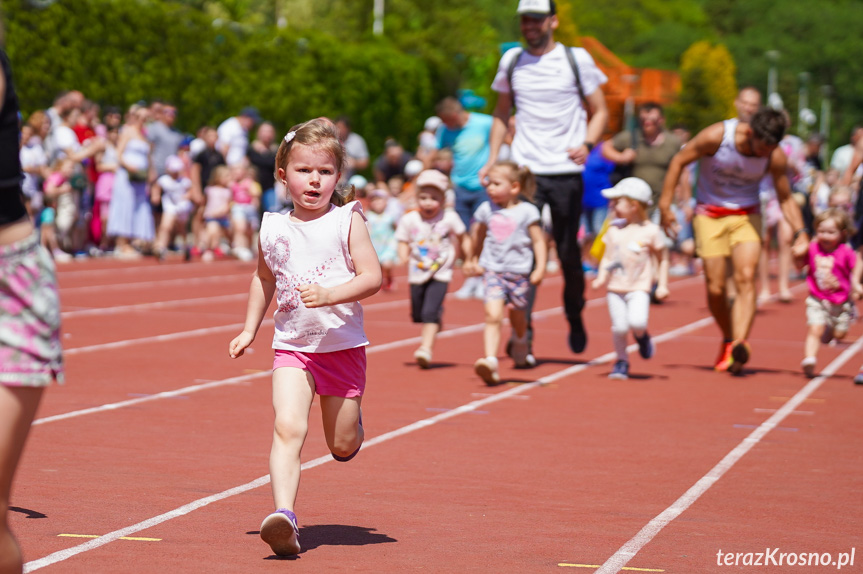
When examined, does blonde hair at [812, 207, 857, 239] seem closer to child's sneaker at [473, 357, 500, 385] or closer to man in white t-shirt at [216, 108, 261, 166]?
child's sneaker at [473, 357, 500, 385]

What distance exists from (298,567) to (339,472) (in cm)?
191

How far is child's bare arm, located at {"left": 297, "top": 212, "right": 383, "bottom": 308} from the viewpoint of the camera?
529 centimetres

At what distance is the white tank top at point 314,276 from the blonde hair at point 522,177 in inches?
202

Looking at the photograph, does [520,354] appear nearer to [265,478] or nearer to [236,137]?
[265,478]

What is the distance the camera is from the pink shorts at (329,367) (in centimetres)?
567

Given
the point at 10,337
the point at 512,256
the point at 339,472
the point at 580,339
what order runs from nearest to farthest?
the point at 10,337 < the point at 339,472 < the point at 512,256 < the point at 580,339

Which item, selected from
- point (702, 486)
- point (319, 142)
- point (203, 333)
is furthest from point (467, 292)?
point (319, 142)

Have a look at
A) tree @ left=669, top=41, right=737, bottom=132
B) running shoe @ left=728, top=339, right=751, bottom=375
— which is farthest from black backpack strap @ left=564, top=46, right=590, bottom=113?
tree @ left=669, top=41, right=737, bottom=132

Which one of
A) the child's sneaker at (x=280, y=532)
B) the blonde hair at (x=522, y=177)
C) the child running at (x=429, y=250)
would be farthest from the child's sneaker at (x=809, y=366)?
the child's sneaker at (x=280, y=532)

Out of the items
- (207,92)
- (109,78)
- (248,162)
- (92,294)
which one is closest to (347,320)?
(92,294)

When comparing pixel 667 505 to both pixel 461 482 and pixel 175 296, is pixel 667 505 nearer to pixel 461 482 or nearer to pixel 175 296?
pixel 461 482

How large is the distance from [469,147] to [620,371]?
6.94 m

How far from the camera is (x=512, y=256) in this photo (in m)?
10.8

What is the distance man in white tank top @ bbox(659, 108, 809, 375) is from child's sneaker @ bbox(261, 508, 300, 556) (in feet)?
20.7
